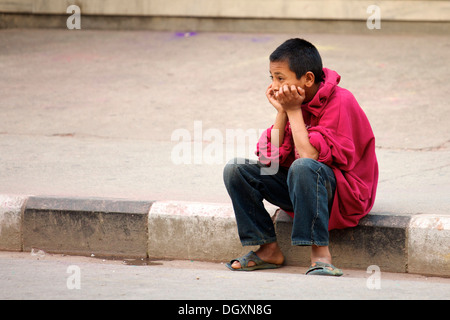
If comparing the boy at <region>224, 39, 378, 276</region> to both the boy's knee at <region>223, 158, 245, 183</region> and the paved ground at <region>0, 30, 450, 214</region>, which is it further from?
the paved ground at <region>0, 30, 450, 214</region>

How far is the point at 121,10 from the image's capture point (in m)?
9.20

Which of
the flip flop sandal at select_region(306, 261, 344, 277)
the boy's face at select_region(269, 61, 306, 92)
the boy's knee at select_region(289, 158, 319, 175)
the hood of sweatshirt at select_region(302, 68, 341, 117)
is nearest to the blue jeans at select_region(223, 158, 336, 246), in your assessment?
the boy's knee at select_region(289, 158, 319, 175)

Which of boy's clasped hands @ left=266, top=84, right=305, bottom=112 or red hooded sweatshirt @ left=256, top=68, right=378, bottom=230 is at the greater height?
boy's clasped hands @ left=266, top=84, right=305, bottom=112

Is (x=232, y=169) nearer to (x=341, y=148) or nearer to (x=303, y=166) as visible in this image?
(x=303, y=166)

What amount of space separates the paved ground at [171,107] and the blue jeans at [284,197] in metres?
0.54

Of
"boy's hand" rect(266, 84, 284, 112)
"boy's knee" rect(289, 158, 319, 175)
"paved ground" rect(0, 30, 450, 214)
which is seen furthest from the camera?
"paved ground" rect(0, 30, 450, 214)

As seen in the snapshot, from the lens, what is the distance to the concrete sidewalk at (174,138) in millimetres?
4109

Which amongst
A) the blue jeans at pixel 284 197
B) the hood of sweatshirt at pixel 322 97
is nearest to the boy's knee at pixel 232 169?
the blue jeans at pixel 284 197

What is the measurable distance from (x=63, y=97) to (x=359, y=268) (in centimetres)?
407

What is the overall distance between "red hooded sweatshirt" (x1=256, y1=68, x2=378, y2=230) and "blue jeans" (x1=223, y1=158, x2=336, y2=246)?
0.06 m

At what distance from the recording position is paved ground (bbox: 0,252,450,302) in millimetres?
3203

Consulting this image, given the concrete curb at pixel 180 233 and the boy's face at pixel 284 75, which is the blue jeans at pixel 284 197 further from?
the boy's face at pixel 284 75

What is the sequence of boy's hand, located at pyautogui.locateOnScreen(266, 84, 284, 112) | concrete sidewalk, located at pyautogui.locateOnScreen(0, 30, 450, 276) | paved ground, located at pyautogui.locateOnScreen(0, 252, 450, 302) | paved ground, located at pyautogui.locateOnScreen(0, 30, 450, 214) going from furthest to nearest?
paved ground, located at pyautogui.locateOnScreen(0, 30, 450, 214) → concrete sidewalk, located at pyautogui.locateOnScreen(0, 30, 450, 276) → boy's hand, located at pyautogui.locateOnScreen(266, 84, 284, 112) → paved ground, located at pyautogui.locateOnScreen(0, 252, 450, 302)
